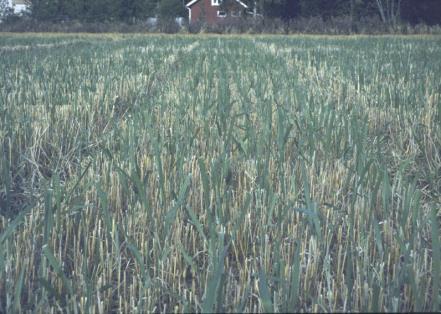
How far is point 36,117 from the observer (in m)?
3.57

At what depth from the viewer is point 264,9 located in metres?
36.9

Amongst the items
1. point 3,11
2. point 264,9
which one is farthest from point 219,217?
point 3,11

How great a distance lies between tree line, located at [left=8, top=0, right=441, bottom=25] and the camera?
125ft

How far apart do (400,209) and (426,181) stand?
2.43ft

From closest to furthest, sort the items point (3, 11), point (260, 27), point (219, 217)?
point (219, 217)
point (260, 27)
point (3, 11)

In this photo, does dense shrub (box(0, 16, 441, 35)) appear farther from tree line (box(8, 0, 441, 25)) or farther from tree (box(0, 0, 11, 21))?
tree (box(0, 0, 11, 21))

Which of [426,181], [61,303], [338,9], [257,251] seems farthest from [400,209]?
[338,9]

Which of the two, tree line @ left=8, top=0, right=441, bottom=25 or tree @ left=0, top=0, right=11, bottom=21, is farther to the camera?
tree @ left=0, top=0, right=11, bottom=21

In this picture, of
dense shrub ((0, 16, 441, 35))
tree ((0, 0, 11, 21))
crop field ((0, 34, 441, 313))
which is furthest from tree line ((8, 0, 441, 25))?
crop field ((0, 34, 441, 313))

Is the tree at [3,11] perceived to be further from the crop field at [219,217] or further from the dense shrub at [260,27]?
the crop field at [219,217]

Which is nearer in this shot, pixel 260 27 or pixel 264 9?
pixel 260 27

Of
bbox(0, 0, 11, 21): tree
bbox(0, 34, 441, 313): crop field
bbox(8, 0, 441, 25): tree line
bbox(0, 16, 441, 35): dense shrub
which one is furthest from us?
bbox(0, 0, 11, 21): tree

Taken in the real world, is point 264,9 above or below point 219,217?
above

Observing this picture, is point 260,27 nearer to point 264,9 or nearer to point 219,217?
point 264,9
